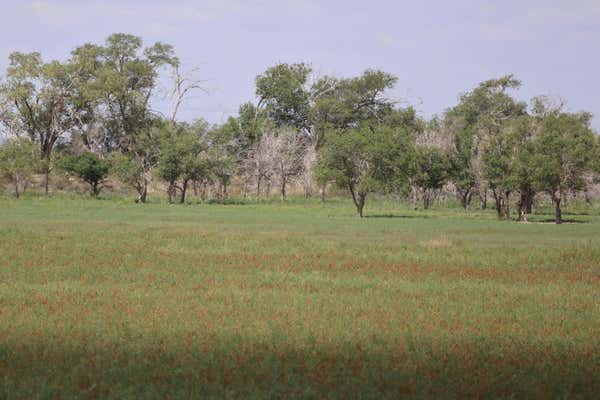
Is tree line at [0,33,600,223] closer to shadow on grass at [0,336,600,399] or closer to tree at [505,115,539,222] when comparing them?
tree at [505,115,539,222]

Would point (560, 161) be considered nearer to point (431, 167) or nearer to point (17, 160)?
point (431, 167)

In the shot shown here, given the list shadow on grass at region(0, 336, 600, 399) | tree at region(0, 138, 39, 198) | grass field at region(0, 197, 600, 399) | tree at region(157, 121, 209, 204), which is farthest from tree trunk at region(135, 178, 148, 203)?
shadow on grass at region(0, 336, 600, 399)

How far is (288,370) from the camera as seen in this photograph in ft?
36.2

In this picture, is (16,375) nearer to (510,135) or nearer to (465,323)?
(465,323)

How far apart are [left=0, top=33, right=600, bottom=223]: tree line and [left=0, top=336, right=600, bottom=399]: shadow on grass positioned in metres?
43.8

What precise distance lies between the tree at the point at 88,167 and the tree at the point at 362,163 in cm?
3054

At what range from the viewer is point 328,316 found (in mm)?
15500

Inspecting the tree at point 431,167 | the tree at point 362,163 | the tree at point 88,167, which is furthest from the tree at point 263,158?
the tree at point 362,163

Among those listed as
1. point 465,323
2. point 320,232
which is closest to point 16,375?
point 465,323

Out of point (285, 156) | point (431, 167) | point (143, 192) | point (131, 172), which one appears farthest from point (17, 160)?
point (431, 167)

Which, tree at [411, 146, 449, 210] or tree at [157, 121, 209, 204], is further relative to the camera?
tree at [157, 121, 209, 204]

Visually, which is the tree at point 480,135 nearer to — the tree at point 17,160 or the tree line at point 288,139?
the tree line at point 288,139

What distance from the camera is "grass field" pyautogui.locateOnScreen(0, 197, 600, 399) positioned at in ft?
34.3

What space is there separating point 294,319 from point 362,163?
146 ft
